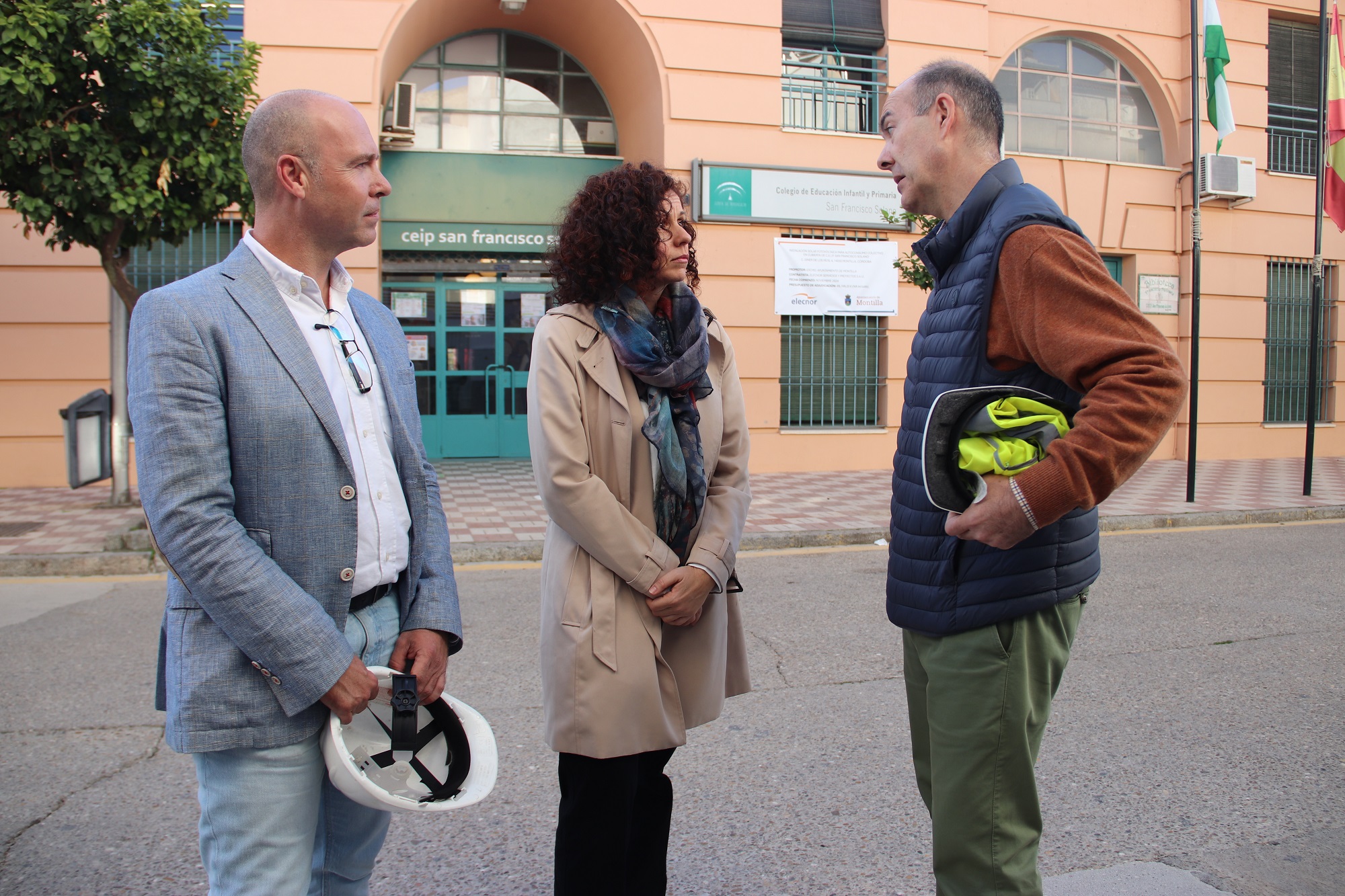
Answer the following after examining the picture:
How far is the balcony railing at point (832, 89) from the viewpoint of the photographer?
42.3ft

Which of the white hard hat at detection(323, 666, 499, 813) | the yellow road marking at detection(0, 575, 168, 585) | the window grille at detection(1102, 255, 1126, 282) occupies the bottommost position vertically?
the yellow road marking at detection(0, 575, 168, 585)

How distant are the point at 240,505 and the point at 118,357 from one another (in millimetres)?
8083

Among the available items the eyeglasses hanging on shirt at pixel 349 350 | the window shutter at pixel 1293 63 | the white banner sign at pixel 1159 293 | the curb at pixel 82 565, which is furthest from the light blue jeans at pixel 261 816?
the window shutter at pixel 1293 63

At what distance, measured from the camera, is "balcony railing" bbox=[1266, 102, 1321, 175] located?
15.1 meters

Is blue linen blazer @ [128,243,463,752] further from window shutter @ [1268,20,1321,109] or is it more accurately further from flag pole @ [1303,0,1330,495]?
window shutter @ [1268,20,1321,109]

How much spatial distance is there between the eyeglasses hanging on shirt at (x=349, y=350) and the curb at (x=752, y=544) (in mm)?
5342

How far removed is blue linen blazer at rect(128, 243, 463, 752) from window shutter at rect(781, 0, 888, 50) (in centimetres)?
1227

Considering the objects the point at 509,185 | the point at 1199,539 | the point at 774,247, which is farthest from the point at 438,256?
the point at 1199,539

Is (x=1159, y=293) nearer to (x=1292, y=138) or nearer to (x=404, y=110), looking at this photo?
(x=1292, y=138)

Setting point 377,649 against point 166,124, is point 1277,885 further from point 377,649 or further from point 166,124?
point 166,124

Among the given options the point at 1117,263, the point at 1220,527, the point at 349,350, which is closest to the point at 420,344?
the point at 1220,527

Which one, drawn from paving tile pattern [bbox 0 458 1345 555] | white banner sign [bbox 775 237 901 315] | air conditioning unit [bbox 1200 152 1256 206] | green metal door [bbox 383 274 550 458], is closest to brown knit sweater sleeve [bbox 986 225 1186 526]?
paving tile pattern [bbox 0 458 1345 555]

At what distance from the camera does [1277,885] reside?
8.98 ft

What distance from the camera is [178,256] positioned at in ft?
36.6
